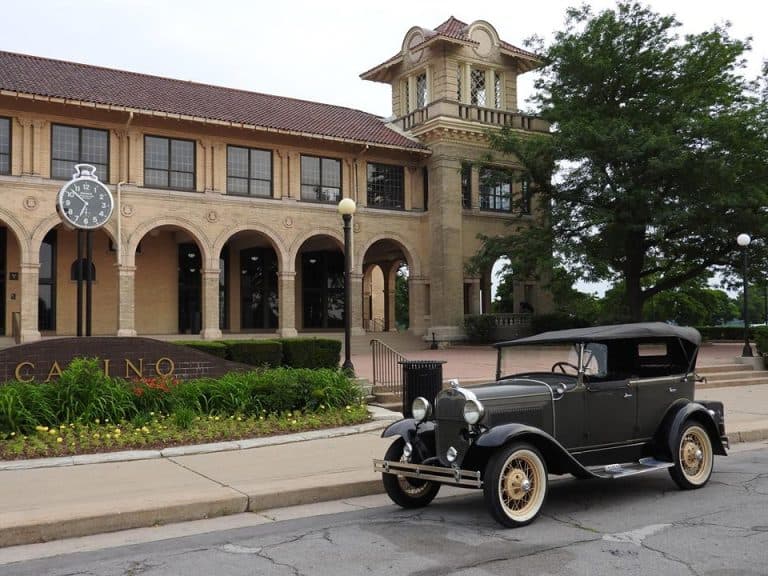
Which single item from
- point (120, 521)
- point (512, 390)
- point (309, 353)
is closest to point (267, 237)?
point (309, 353)

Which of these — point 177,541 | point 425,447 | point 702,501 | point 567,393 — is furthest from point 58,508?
point 702,501

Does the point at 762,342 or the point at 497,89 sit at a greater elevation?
the point at 497,89

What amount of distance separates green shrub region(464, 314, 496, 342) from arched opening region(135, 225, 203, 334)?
38.3 ft

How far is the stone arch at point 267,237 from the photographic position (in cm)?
2912

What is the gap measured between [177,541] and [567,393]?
12.5 feet

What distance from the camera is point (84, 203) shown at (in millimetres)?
15336

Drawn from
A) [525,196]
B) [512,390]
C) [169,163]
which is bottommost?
[512,390]

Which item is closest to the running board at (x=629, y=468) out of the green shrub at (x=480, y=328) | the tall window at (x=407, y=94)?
the green shrub at (x=480, y=328)

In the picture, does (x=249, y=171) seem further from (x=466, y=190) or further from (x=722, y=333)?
(x=722, y=333)

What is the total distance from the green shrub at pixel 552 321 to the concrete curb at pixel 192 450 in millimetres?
21291

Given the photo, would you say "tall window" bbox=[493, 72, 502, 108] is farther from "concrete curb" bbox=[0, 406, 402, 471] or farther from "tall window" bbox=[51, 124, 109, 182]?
"concrete curb" bbox=[0, 406, 402, 471]

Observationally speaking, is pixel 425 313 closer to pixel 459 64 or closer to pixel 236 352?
pixel 459 64

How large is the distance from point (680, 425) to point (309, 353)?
10.3m

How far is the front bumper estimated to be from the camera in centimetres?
655
